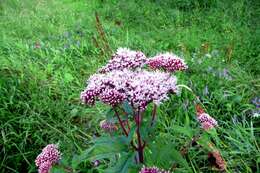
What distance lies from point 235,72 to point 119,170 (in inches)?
112

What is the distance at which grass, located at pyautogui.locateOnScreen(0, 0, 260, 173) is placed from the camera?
3240mm

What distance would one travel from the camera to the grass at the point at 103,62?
3.24m

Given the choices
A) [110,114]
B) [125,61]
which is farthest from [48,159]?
[125,61]

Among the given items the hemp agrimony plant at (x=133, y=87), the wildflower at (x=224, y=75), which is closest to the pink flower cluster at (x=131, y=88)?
the hemp agrimony plant at (x=133, y=87)

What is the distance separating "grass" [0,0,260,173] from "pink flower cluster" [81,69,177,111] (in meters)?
1.13

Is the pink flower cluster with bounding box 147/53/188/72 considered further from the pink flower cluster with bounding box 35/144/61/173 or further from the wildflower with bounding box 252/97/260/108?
the wildflower with bounding box 252/97/260/108

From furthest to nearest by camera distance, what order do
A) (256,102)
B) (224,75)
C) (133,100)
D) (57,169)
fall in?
(224,75) < (256,102) < (57,169) < (133,100)

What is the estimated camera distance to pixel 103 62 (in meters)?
4.50

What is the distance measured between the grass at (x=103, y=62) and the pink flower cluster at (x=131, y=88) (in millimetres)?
1131

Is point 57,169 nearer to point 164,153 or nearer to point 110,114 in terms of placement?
point 110,114

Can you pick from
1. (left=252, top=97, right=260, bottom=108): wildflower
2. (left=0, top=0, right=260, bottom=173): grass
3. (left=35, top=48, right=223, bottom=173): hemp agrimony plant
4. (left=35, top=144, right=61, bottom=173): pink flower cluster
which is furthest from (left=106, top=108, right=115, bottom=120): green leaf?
(left=252, top=97, right=260, bottom=108): wildflower

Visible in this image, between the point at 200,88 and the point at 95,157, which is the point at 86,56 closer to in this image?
the point at 200,88

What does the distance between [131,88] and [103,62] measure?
2772 mm

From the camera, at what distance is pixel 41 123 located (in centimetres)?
340
